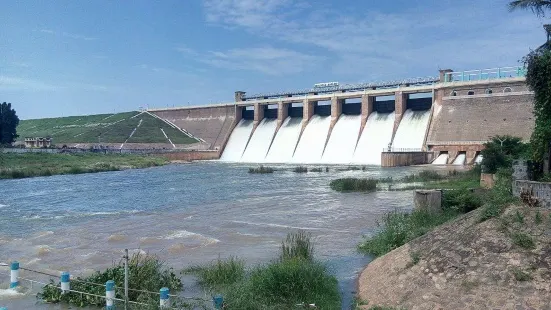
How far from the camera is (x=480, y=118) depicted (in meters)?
46.1

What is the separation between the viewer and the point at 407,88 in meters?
52.4

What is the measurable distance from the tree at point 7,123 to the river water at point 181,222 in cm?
3940

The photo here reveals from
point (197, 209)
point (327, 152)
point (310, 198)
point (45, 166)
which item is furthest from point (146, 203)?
point (327, 152)

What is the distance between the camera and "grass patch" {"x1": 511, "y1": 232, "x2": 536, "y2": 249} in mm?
7820

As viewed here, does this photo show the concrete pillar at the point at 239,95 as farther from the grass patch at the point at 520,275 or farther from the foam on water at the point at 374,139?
the grass patch at the point at 520,275

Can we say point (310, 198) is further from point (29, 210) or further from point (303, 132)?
point (303, 132)

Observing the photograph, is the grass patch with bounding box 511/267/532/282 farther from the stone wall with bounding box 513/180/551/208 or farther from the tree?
the tree

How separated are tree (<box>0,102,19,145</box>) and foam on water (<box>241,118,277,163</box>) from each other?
107ft

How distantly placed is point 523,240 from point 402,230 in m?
4.69

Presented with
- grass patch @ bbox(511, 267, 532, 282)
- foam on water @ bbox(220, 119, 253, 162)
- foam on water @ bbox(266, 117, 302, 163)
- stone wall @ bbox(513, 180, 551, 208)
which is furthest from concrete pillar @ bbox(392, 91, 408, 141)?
grass patch @ bbox(511, 267, 532, 282)

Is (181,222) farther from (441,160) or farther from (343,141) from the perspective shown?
(343,141)

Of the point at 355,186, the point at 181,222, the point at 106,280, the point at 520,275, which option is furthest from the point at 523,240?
the point at 355,186

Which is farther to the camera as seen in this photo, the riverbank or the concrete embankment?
the riverbank

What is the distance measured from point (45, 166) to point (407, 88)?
36140mm
